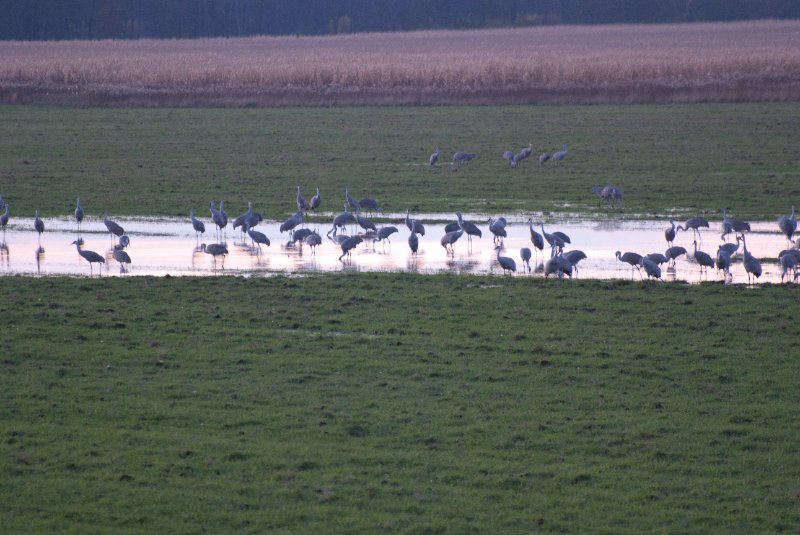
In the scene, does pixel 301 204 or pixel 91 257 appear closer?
pixel 91 257

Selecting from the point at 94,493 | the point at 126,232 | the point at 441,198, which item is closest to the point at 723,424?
the point at 94,493

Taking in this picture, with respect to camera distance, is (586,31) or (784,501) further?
(586,31)

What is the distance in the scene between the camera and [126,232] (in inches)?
789

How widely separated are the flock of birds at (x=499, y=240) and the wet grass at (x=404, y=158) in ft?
5.52

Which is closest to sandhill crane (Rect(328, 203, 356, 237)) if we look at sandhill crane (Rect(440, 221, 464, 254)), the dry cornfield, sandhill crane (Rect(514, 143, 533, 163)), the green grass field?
sandhill crane (Rect(440, 221, 464, 254))

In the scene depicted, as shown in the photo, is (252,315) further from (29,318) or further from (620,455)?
(620,455)

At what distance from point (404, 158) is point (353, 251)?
41.1 ft

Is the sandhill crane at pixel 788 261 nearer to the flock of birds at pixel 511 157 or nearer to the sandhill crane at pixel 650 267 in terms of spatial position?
the sandhill crane at pixel 650 267

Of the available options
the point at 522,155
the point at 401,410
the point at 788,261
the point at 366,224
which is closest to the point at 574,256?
the point at 788,261

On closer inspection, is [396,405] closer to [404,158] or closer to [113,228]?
[113,228]

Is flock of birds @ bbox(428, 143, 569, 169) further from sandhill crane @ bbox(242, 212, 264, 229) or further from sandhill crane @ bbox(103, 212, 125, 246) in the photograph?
sandhill crane @ bbox(103, 212, 125, 246)

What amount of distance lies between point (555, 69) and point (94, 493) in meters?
44.2

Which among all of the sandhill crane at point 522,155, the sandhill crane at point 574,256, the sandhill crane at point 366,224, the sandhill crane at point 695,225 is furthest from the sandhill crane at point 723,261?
the sandhill crane at point 522,155

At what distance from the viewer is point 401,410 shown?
9961mm
